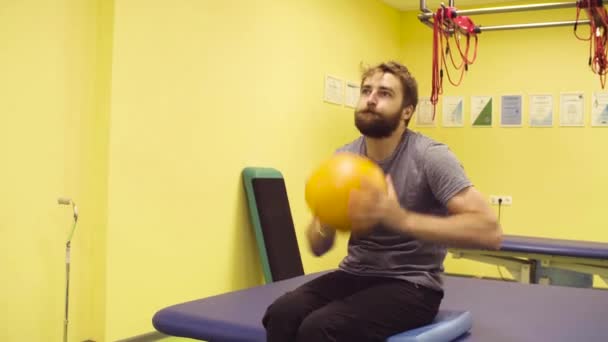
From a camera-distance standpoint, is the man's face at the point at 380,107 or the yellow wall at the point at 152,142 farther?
the yellow wall at the point at 152,142

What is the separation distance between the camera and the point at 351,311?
173cm

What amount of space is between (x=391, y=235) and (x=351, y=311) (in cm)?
28

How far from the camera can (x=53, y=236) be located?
9.10 feet

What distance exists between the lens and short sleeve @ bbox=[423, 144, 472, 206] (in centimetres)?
172

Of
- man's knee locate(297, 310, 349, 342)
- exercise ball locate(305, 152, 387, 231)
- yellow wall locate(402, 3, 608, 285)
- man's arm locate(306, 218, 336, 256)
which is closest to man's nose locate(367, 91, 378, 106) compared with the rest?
exercise ball locate(305, 152, 387, 231)

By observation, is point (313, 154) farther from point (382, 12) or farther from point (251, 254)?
point (382, 12)

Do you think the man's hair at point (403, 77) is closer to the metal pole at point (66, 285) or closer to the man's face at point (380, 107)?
the man's face at point (380, 107)

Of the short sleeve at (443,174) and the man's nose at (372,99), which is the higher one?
the man's nose at (372,99)

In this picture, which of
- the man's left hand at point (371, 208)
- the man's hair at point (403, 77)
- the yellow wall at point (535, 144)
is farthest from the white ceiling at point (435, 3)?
the man's left hand at point (371, 208)

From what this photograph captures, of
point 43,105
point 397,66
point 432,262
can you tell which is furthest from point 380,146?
point 43,105

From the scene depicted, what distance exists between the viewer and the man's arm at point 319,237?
Answer: 1.95 m

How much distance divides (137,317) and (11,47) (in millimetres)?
1364

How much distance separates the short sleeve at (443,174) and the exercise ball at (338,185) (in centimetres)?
18

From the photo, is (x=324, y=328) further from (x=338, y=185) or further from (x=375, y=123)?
(x=375, y=123)
